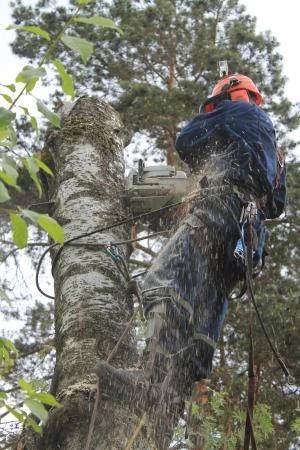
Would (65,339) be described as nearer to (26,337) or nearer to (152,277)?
(152,277)

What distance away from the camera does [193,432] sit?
381 cm

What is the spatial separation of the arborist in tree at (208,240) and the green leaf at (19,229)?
4.39 ft

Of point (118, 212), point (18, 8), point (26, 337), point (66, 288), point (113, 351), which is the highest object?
point (18, 8)

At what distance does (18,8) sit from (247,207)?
9.33 m

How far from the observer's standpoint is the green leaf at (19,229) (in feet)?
4.70

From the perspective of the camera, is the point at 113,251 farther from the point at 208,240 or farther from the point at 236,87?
the point at 236,87

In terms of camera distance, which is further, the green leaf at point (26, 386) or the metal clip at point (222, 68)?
the metal clip at point (222, 68)

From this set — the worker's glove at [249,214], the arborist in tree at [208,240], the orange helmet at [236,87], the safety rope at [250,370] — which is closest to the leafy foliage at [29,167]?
the arborist in tree at [208,240]

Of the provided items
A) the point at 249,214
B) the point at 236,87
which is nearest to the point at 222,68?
the point at 236,87

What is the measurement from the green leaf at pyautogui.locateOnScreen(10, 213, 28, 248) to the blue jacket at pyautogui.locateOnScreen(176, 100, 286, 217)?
7.31 feet

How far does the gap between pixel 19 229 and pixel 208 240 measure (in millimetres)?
1975

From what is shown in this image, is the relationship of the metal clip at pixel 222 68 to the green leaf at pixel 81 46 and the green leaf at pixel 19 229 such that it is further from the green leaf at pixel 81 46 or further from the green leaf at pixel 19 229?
the green leaf at pixel 19 229

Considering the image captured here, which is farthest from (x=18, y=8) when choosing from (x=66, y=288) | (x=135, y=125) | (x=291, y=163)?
(x=66, y=288)

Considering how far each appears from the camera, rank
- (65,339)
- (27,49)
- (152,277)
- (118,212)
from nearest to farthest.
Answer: (65,339) → (152,277) → (118,212) → (27,49)
